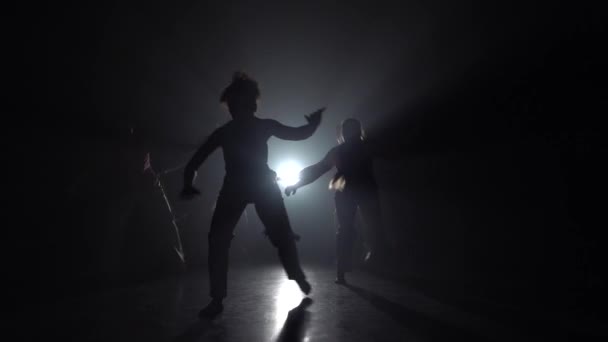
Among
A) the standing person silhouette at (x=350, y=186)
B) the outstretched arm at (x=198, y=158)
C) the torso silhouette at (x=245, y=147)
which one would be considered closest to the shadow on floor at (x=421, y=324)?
the standing person silhouette at (x=350, y=186)

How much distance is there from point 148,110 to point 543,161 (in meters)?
4.28

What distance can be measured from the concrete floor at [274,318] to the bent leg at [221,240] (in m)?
0.17

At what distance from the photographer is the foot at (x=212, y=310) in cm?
179

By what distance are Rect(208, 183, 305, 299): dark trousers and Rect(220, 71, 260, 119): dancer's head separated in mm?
519

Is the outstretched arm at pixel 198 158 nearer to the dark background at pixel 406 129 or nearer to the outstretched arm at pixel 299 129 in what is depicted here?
the outstretched arm at pixel 299 129

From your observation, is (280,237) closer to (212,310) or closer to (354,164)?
(212,310)

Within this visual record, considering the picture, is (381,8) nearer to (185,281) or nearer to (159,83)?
(159,83)

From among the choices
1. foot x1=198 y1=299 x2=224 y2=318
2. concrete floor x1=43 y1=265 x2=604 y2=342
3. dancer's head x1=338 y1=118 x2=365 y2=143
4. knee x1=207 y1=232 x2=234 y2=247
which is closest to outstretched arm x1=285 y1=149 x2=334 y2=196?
dancer's head x1=338 y1=118 x2=365 y2=143

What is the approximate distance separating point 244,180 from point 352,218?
58.9 inches

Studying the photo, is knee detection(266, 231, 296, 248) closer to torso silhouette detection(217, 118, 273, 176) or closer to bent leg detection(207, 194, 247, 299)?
bent leg detection(207, 194, 247, 299)

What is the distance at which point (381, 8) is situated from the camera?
446cm

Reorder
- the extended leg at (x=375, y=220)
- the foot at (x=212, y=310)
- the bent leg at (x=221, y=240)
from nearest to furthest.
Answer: the foot at (x=212, y=310) → the bent leg at (x=221, y=240) → the extended leg at (x=375, y=220)

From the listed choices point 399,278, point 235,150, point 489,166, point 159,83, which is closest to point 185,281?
point 235,150

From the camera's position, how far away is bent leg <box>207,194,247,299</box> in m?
1.94
